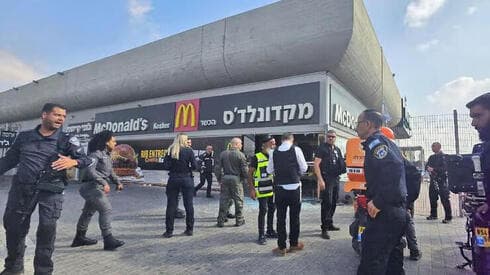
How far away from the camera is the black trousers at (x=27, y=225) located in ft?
10.6

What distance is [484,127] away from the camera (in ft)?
9.68

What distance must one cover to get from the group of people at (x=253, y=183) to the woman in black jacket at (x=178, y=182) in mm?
17

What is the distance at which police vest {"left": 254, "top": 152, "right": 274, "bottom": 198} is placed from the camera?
5277 mm

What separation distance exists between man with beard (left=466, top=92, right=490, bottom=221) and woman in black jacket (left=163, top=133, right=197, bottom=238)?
410 centimetres

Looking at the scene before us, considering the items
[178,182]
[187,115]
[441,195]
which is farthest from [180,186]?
[187,115]

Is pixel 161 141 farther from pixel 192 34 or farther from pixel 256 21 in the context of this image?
pixel 256 21

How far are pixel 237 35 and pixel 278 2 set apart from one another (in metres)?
1.89

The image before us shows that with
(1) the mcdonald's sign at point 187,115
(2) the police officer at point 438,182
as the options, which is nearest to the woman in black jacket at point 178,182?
(2) the police officer at point 438,182

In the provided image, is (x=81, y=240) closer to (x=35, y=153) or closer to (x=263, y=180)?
(x=35, y=153)

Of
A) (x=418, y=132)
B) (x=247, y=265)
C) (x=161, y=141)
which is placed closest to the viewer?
(x=247, y=265)

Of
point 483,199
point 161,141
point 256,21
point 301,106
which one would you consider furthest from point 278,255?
point 161,141

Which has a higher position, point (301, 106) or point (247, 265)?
point (301, 106)

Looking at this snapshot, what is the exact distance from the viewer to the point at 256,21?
11.2m

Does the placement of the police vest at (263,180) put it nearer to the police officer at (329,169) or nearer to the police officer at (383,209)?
the police officer at (329,169)
